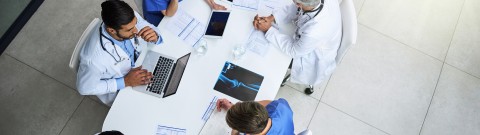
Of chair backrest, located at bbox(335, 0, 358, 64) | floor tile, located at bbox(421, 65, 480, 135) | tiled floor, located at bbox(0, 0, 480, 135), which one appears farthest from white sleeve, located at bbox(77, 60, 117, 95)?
floor tile, located at bbox(421, 65, 480, 135)

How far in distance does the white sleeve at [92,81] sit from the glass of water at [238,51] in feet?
2.18

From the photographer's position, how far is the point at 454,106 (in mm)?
3145

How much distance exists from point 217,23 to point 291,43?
455 mm

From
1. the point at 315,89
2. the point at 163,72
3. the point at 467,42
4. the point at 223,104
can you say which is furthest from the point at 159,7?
the point at 467,42

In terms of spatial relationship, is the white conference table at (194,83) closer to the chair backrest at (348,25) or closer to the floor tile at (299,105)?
the chair backrest at (348,25)

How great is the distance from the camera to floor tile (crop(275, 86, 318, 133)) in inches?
Result: 117

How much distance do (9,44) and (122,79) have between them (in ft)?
5.29

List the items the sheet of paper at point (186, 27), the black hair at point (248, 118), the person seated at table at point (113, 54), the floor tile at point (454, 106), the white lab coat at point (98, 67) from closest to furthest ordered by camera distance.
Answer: the black hair at point (248, 118)
the person seated at table at point (113, 54)
the white lab coat at point (98, 67)
the sheet of paper at point (186, 27)
the floor tile at point (454, 106)

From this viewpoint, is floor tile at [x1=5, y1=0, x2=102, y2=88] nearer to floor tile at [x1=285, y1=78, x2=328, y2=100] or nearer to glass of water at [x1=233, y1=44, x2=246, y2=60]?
glass of water at [x1=233, y1=44, x2=246, y2=60]

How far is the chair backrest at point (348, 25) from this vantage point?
7.22 feet

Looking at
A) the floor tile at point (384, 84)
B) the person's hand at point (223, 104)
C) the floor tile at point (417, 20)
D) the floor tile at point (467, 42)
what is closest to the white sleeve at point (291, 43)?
the person's hand at point (223, 104)

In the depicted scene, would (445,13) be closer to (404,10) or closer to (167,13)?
(404,10)

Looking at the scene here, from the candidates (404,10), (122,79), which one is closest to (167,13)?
(122,79)

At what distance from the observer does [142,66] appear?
215 centimetres
